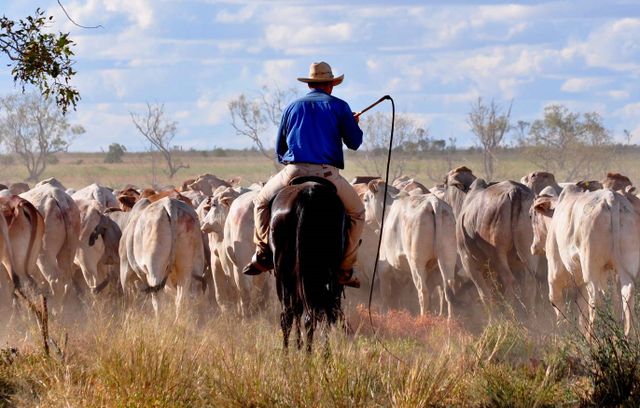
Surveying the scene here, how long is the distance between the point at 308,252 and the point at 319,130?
1328 millimetres

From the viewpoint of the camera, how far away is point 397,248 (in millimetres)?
18984

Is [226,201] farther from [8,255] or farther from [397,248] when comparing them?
[8,255]

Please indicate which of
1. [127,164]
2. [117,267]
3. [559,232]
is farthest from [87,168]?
[559,232]

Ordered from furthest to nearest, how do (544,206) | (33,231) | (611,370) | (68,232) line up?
(68,232), (33,231), (544,206), (611,370)

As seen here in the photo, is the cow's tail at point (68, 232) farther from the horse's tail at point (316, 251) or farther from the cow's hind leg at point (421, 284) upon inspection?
the horse's tail at point (316, 251)

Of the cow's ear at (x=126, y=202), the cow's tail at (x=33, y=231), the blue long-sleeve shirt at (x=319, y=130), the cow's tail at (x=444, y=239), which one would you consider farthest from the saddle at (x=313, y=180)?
the cow's ear at (x=126, y=202)

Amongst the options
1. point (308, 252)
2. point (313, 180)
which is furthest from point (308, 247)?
point (313, 180)

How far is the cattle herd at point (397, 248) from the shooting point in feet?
49.9

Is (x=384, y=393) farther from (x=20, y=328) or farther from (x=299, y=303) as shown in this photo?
(x=20, y=328)

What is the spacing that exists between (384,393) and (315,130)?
3.11 meters

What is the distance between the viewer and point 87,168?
279 ft

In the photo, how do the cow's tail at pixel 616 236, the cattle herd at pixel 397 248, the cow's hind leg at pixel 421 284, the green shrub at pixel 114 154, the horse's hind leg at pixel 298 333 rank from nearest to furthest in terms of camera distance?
the horse's hind leg at pixel 298 333, the cow's tail at pixel 616 236, the cattle herd at pixel 397 248, the cow's hind leg at pixel 421 284, the green shrub at pixel 114 154

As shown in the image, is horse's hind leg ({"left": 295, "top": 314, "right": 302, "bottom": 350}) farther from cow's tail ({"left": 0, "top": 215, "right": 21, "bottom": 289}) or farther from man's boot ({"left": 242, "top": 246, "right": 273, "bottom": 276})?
cow's tail ({"left": 0, "top": 215, "right": 21, "bottom": 289})

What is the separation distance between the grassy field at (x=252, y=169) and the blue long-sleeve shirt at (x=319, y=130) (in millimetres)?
50143
